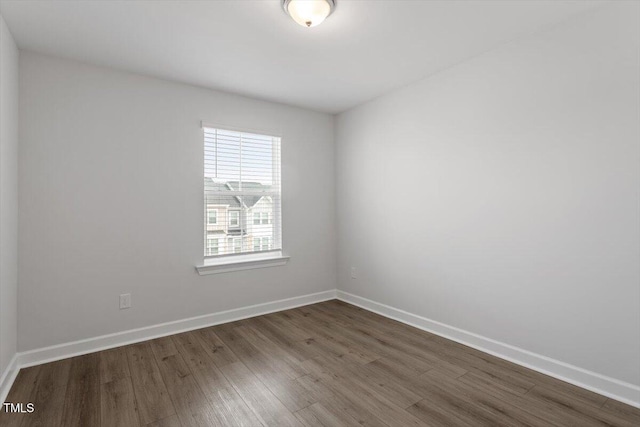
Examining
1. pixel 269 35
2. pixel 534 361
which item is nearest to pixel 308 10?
pixel 269 35

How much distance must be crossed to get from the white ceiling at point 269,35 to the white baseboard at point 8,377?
2.36 meters

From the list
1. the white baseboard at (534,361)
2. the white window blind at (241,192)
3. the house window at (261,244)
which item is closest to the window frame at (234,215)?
the white window blind at (241,192)

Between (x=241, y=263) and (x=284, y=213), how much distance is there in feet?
2.60

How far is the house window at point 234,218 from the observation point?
3533 mm

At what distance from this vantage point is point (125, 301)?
288 cm

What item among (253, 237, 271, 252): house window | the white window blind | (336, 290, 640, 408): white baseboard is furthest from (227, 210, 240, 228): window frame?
(336, 290, 640, 408): white baseboard

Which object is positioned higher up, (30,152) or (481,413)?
(30,152)

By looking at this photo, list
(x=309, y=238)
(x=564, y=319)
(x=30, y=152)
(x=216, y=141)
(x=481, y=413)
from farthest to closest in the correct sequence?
(x=309, y=238), (x=216, y=141), (x=30, y=152), (x=564, y=319), (x=481, y=413)

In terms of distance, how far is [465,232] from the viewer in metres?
2.82

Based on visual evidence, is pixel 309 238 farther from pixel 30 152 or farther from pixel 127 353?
pixel 30 152

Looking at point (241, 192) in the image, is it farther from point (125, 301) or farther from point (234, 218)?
point (125, 301)

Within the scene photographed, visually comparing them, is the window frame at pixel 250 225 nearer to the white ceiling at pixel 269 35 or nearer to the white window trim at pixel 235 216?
the white window trim at pixel 235 216

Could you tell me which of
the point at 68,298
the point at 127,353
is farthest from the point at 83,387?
the point at 68,298

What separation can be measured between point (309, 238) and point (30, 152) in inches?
109
